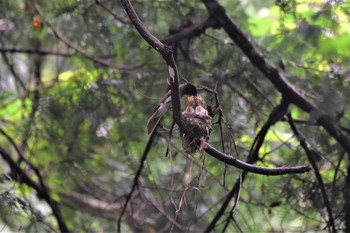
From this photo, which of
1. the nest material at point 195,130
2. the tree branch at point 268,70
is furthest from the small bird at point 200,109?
the tree branch at point 268,70

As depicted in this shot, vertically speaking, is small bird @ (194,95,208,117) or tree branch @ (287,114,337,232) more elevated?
tree branch @ (287,114,337,232)

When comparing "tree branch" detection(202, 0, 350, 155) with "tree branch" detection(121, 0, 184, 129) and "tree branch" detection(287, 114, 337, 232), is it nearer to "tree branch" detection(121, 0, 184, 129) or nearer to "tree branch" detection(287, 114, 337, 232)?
"tree branch" detection(287, 114, 337, 232)

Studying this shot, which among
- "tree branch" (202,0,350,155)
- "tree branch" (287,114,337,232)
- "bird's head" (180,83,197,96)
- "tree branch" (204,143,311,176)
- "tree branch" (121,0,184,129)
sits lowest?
"tree branch" (204,143,311,176)

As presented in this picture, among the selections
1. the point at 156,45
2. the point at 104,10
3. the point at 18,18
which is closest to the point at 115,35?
the point at 104,10

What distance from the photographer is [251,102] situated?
2.10 meters

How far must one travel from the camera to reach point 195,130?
3.45ft

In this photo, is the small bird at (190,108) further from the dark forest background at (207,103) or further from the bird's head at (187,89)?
the dark forest background at (207,103)

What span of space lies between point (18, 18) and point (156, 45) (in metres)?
1.73

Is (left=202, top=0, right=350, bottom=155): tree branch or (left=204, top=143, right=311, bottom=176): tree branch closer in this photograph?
(left=204, top=143, right=311, bottom=176): tree branch

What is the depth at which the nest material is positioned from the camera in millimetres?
1052

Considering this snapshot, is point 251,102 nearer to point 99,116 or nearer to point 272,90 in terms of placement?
point 272,90

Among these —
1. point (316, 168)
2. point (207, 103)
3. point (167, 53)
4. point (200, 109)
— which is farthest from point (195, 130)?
point (316, 168)

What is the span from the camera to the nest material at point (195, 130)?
41.4 inches

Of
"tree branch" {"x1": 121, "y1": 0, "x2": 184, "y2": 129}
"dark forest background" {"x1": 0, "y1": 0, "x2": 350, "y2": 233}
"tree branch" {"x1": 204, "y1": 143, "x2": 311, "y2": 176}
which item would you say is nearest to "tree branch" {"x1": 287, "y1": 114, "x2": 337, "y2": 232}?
"dark forest background" {"x1": 0, "y1": 0, "x2": 350, "y2": 233}
